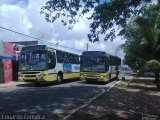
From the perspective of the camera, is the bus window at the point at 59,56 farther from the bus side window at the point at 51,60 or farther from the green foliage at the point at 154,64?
the green foliage at the point at 154,64

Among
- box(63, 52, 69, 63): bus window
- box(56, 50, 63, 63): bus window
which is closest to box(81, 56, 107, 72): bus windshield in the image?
box(63, 52, 69, 63): bus window

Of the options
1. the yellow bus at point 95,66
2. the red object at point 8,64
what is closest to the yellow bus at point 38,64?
the yellow bus at point 95,66

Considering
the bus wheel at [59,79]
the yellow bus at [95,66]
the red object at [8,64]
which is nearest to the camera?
the bus wheel at [59,79]

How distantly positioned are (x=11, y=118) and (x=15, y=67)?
980 inches

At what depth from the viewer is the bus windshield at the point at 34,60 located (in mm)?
25344

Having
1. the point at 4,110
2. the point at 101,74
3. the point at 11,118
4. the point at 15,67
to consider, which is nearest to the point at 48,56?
the point at 101,74

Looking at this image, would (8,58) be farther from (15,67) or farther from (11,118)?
(11,118)

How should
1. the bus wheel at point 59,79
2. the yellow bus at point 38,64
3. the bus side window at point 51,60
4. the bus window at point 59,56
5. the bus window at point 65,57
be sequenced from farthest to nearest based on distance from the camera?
the bus window at point 65,57 → the bus wheel at point 59,79 → the bus window at point 59,56 → the bus side window at point 51,60 → the yellow bus at point 38,64

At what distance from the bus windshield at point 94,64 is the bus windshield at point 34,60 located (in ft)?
20.0

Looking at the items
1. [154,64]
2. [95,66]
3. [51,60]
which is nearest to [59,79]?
[51,60]

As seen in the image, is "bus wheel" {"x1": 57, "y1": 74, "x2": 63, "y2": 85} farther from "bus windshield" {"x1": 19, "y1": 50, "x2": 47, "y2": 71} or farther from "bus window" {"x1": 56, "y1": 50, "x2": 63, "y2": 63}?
"bus windshield" {"x1": 19, "y1": 50, "x2": 47, "y2": 71}

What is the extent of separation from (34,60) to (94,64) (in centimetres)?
668

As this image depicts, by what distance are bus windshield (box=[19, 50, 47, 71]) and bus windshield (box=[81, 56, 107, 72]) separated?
20.0 ft

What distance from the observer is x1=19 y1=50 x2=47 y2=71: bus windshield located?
25.3 metres
